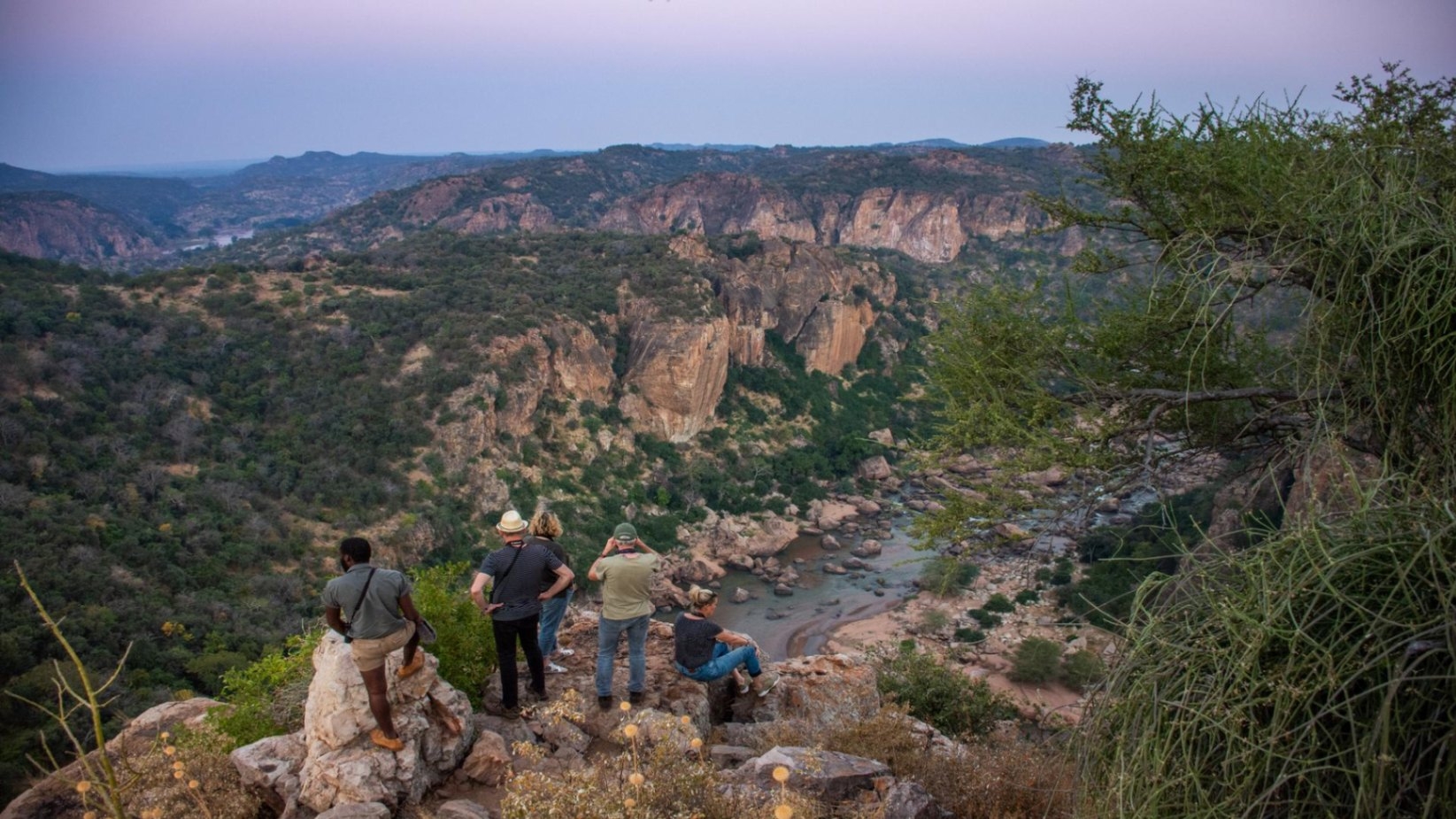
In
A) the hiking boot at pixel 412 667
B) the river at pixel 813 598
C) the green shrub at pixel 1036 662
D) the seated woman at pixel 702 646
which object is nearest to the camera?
the hiking boot at pixel 412 667

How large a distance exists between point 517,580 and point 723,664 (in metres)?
1.94

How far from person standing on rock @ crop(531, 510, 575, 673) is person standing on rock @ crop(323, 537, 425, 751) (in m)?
1.00

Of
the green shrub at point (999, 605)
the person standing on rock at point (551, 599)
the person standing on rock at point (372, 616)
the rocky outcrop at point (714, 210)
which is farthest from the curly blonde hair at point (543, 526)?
the rocky outcrop at point (714, 210)

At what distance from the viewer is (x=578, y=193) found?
86438 millimetres

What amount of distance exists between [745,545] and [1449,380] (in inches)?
1072

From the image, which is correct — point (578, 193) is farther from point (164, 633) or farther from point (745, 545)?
point (164, 633)

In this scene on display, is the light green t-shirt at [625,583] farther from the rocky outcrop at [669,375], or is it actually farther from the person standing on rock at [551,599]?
the rocky outcrop at [669,375]

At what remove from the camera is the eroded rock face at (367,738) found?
4125mm

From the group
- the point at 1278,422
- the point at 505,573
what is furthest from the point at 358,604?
the point at 1278,422

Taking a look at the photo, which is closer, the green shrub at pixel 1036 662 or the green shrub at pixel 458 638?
the green shrub at pixel 458 638

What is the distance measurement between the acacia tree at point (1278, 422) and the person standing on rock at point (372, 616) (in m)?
3.71

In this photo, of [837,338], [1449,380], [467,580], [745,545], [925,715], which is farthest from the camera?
[837,338]

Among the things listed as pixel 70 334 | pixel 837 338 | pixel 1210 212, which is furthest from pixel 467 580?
pixel 837 338

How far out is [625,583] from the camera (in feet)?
17.3
